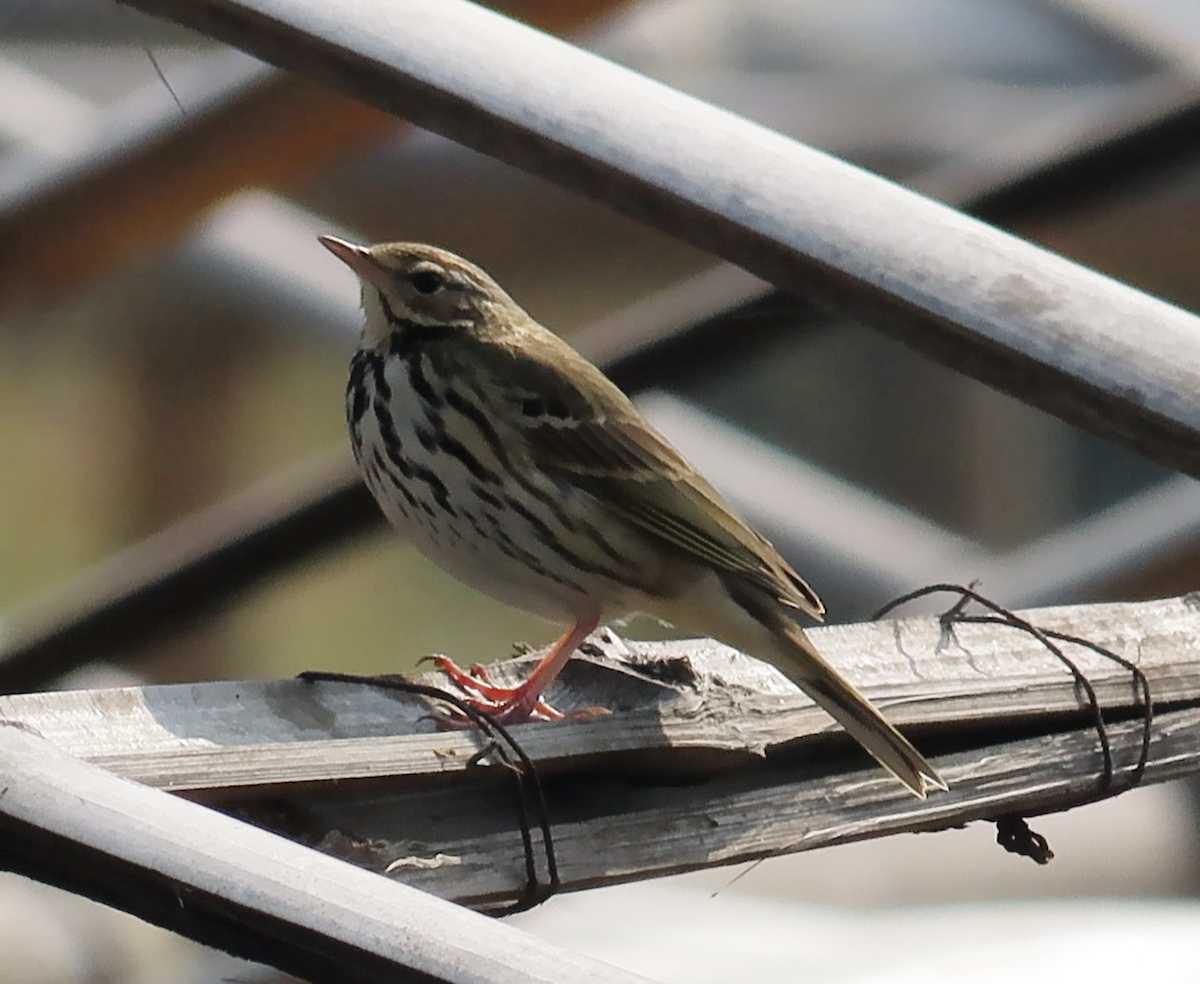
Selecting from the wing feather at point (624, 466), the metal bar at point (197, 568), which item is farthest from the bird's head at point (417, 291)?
the metal bar at point (197, 568)

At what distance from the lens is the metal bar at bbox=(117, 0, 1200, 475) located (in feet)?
4.14

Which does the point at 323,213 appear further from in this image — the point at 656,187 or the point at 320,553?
the point at 656,187

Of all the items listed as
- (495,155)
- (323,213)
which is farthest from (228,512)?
(495,155)

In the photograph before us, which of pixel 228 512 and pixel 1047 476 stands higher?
pixel 228 512

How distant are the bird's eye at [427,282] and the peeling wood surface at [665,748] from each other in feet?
2.49

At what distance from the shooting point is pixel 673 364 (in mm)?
3369

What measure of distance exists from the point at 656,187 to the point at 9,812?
619 millimetres

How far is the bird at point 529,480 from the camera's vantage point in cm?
255

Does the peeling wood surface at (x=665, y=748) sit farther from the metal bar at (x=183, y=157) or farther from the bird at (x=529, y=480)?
the metal bar at (x=183, y=157)

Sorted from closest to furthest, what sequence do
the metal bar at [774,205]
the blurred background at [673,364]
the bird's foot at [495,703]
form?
1. the metal bar at [774,205]
2. the bird's foot at [495,703]
3. the blurred background at [673,364]

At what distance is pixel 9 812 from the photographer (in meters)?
1.14

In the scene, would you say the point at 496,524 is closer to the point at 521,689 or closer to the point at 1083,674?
the point at 521,689

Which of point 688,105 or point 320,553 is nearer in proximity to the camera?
point 688,105

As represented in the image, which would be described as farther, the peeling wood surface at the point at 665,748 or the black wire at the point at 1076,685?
the black wire at the point at 1076,685
